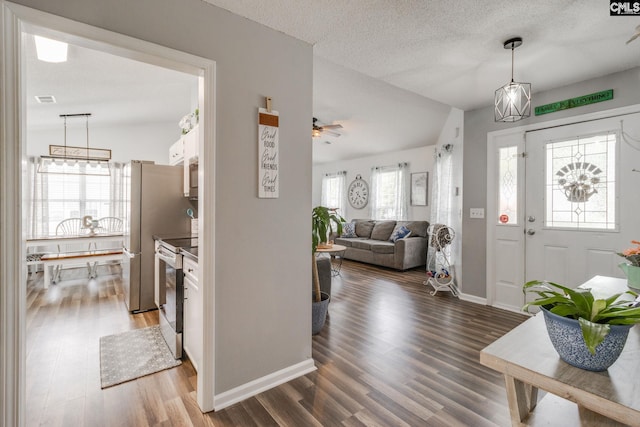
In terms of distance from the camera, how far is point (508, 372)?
35.6 inches

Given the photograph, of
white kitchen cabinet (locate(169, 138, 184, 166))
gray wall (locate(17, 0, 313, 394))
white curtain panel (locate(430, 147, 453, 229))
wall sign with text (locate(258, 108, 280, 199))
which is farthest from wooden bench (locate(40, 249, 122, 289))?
white curtain panel (locate(430, 147, 453, 229))

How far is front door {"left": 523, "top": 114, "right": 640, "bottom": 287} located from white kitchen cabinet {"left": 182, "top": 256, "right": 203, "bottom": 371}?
11.5ft

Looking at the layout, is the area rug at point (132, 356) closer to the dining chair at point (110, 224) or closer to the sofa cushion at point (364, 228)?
the dining chair at point (110, 224)

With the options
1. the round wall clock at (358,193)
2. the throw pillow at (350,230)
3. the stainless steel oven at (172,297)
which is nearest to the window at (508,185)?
the stainless steel oven at (172,297)

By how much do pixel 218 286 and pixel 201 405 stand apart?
2.36 feet

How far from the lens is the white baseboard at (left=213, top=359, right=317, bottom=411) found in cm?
182

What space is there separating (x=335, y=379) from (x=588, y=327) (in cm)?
169

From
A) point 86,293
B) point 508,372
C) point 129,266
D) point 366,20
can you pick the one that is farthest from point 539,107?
point 86,293

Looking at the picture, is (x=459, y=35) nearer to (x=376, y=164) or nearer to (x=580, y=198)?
(x=580, y=198)

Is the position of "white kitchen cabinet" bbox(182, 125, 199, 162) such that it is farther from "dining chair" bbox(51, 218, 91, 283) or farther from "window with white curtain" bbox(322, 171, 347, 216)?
"window with white curtain" bbox(322, 171, 347, 216)

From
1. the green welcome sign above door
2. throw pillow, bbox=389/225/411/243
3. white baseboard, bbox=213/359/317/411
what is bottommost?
white baseboard, bbox=213/359/317/411

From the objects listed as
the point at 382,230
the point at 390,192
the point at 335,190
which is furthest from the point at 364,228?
the point at 335,190

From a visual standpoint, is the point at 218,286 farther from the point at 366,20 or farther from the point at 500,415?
the point at 366,20

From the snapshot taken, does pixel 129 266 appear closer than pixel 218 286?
No
